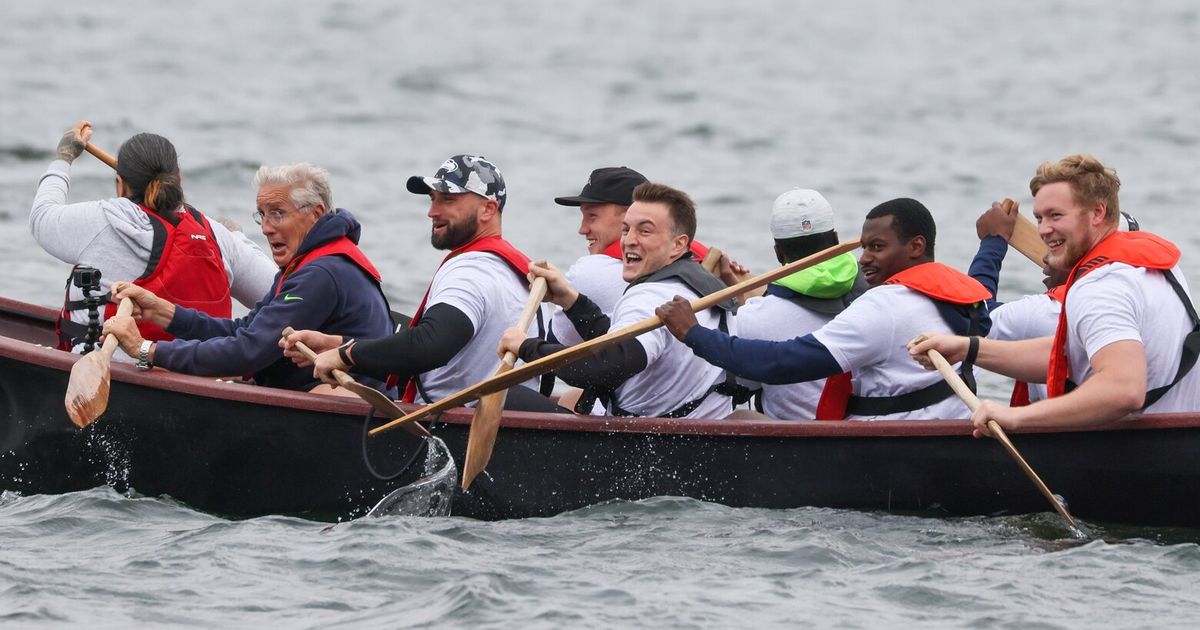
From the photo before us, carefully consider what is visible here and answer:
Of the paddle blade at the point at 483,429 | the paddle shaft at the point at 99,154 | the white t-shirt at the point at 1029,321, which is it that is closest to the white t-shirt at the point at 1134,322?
the white t-shirt at the point at 1029,321

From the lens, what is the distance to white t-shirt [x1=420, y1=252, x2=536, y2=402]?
7086 millimetres

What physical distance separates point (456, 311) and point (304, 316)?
63 centimetres

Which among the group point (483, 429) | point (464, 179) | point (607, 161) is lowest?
point (483, 429)

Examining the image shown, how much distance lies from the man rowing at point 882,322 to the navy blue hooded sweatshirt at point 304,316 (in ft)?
4.41

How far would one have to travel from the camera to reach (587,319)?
729 centimetres

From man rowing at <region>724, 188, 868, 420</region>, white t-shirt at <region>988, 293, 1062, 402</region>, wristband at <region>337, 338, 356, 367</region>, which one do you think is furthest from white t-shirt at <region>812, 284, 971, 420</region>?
wristband at <region>337, 338, 356, 367</region>

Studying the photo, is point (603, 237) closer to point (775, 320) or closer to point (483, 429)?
point (775, 320)

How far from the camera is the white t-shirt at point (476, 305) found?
7.09 metres

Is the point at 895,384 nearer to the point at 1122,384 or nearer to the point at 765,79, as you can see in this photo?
the point at 1122,384

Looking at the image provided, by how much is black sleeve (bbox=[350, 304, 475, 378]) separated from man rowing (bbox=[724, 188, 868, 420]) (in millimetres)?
1125

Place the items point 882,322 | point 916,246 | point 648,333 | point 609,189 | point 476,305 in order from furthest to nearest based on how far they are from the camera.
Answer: point 609,189, point 476,305, point 648,333, point 916,246, point 882,322

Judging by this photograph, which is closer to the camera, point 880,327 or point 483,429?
point 880,327

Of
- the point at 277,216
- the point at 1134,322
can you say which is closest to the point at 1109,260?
the point at 1134,322

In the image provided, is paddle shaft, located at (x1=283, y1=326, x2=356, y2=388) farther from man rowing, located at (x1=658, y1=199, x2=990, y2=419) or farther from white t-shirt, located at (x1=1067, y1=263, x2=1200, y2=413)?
white t-shirt, located at (x1=1067, y1=263, x2=1200, y2=413)
